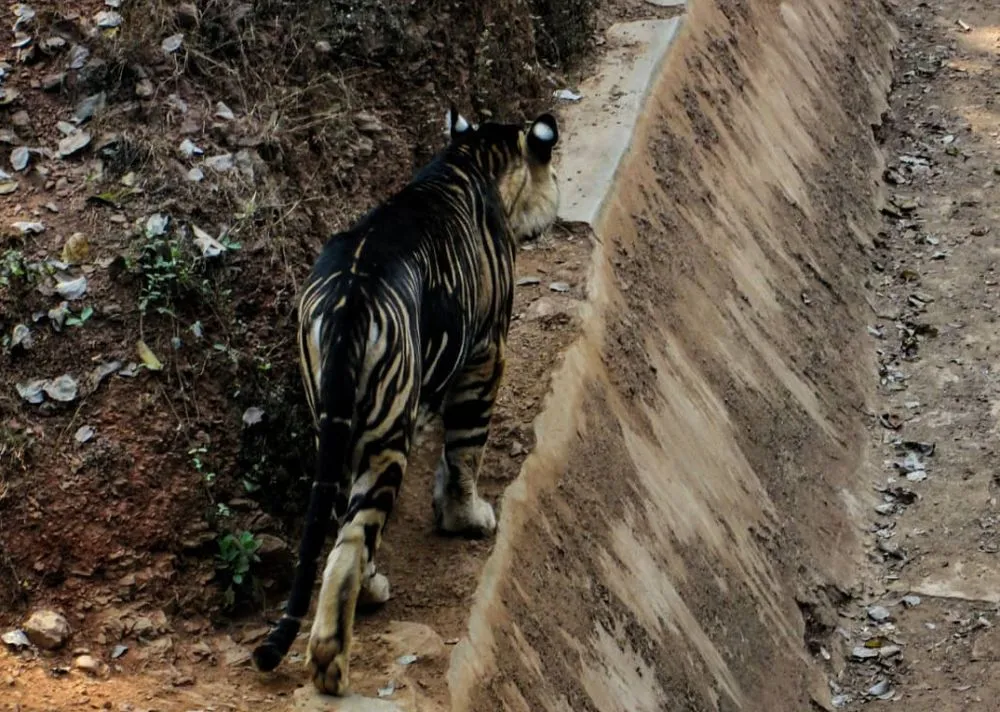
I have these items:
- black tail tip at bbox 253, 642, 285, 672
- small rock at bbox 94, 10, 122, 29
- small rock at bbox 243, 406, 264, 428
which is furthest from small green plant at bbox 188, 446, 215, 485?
small rock at bbox 94, 10, 122, 29

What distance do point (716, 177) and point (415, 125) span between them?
3037mm

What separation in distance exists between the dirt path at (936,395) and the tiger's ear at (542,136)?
13.8 feet

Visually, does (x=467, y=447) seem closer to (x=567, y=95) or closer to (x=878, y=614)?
(x=878, y=614)

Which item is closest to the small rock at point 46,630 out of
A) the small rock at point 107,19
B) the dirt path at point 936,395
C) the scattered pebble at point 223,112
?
the scattered pebble at point 223,112

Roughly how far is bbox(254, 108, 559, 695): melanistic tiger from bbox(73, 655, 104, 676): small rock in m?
0.71

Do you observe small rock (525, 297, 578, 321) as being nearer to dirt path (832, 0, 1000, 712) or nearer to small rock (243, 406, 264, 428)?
small rock (243, 406, 264, 428)

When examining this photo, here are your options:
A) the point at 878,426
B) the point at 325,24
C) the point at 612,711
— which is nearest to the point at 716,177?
the point at 878,426

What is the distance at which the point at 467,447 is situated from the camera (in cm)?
694

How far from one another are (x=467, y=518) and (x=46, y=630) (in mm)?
2067

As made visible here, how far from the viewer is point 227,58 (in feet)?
28.5

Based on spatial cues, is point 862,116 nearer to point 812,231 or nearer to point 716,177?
point 812,231

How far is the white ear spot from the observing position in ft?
24.5

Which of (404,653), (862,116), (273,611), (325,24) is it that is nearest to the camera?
(404,653)

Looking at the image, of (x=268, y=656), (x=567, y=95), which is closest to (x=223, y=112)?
(x=567, y=95)
